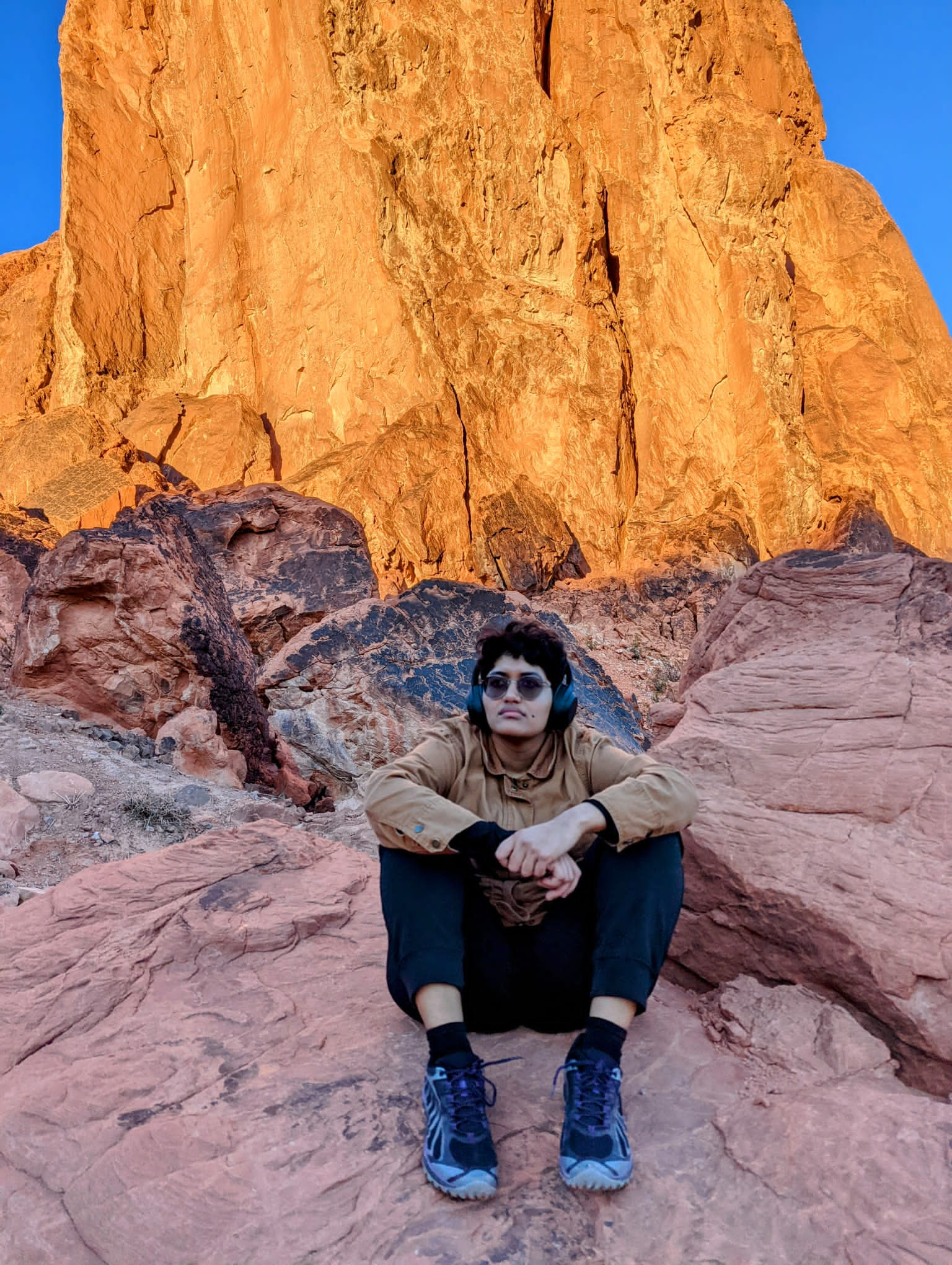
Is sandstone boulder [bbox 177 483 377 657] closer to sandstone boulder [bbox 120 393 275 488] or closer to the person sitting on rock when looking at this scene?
sandstone boulder [bbox 120 393 275 488]

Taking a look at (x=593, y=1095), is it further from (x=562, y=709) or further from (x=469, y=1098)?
(x=562, y=709)

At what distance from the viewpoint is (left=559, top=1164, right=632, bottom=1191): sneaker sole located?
5.72ft

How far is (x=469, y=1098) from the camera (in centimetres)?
189

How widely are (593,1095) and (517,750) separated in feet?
2.97

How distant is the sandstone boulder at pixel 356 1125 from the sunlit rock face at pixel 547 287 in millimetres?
15057

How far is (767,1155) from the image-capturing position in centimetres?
182

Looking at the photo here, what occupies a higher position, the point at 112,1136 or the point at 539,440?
the point at 539,440

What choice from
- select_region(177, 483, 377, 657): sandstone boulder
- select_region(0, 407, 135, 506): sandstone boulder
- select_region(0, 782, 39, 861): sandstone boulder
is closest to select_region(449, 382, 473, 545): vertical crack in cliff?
select_region(177, 483, 377, 657): sandstone boulder

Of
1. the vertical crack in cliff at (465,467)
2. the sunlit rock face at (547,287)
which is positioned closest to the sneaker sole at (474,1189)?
the sunlit rock face at (547,287)

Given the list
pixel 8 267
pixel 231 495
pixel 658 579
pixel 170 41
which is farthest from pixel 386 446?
pixel 8 267

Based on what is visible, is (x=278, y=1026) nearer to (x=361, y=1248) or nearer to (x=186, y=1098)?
(x=186, y=1098)

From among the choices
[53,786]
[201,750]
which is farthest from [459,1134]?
[201,750]

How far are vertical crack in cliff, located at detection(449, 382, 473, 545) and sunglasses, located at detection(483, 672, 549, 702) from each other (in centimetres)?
1611

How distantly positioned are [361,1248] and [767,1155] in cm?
86
